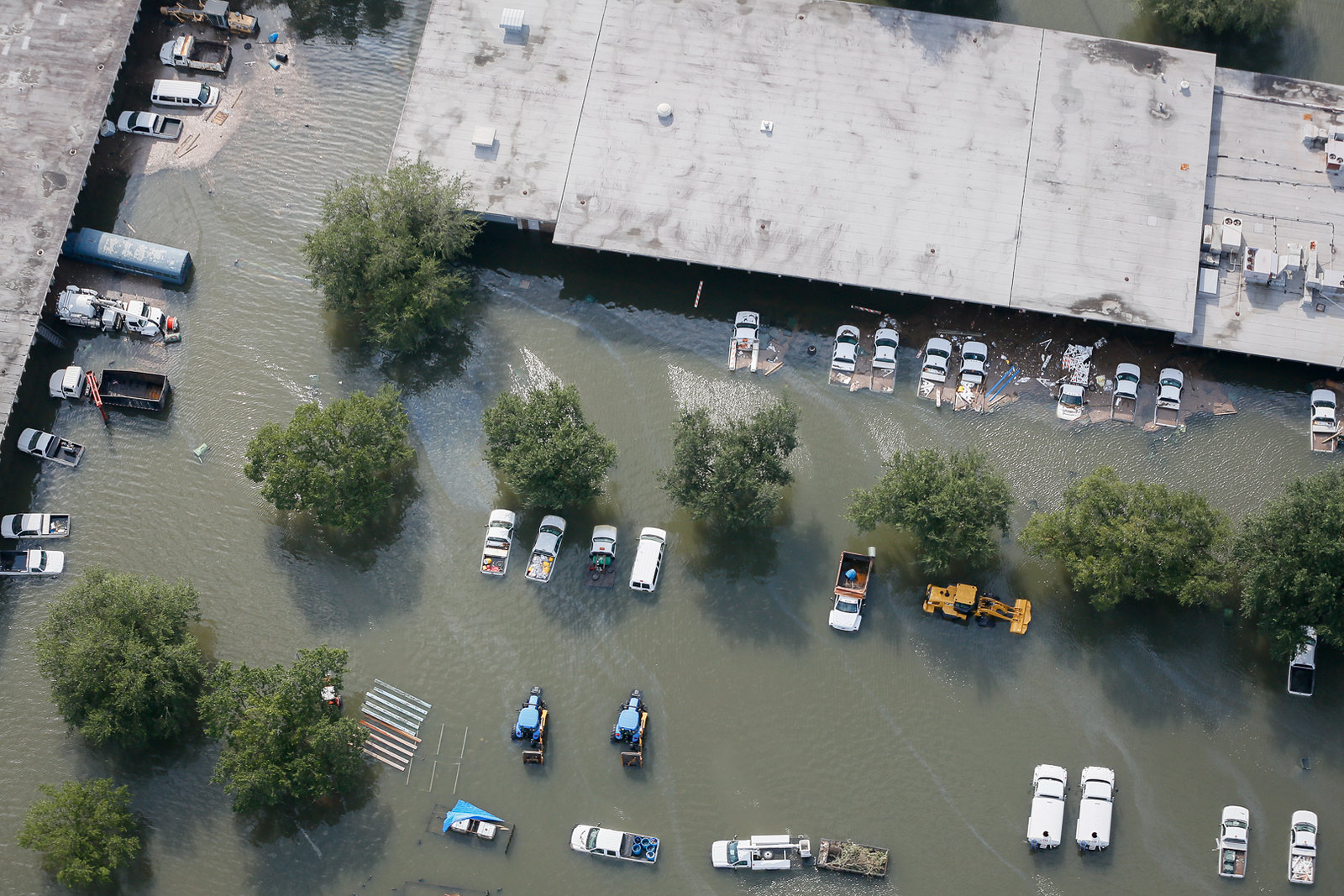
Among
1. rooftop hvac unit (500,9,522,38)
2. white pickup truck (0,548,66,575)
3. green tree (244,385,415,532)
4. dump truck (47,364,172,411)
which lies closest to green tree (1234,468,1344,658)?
green tree (244,385,415,532)

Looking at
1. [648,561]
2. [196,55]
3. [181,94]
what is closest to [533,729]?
[648,561]

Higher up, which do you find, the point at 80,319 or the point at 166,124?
the point at 166,124

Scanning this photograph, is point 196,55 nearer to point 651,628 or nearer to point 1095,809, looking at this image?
point 651,628

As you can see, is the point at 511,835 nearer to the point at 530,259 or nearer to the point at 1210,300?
the point at 530,259

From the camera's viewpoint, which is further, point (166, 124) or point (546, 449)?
point (166, 124)

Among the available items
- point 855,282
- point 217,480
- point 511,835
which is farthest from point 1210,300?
point 217,480

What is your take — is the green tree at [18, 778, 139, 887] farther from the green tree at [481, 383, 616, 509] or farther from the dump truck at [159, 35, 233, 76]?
the dump truck at [159, 35, 233, 76]
